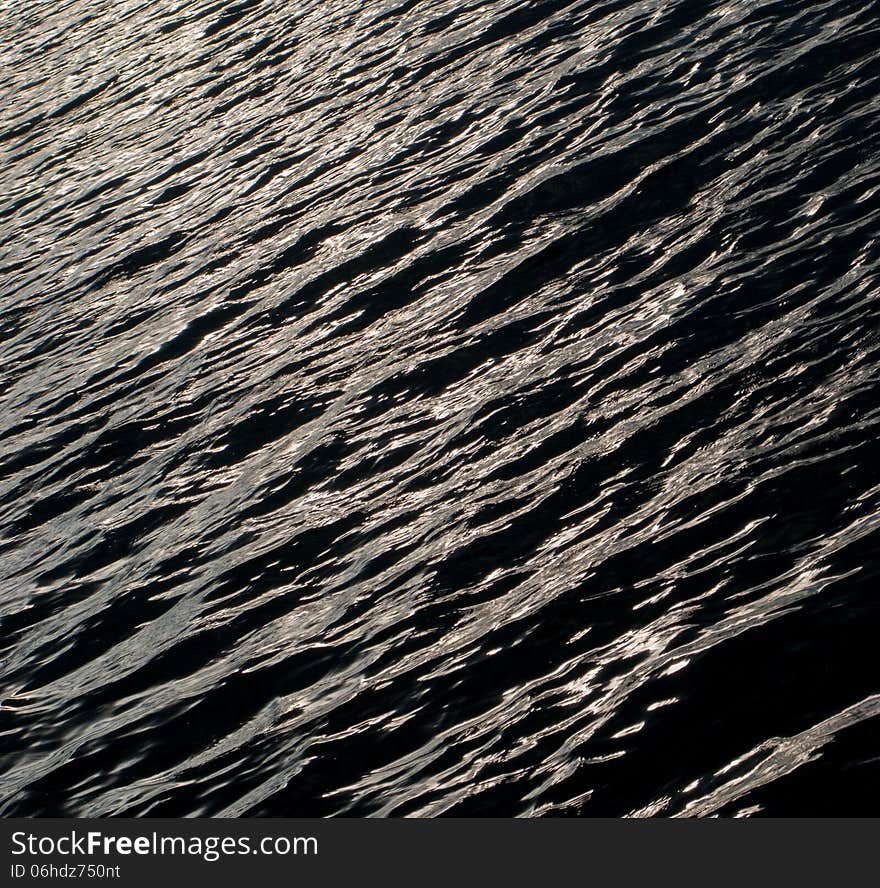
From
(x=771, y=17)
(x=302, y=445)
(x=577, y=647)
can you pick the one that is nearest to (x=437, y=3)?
(x=771, y=17)

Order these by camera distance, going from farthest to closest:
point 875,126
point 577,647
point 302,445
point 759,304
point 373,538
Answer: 1. point 875,126
2. point 302,445
3. point 759,304
4. point 373,538
5. point 577,647

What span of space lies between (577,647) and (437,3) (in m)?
23.1

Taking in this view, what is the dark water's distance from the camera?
11609mm

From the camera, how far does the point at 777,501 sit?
42.3 ft

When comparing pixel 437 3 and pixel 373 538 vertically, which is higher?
pixel 437 3

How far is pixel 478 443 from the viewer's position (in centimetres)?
1584

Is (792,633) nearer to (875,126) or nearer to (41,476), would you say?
(875,126)

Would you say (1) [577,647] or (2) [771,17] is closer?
(1) [577,647]

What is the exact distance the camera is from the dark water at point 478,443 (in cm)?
1161

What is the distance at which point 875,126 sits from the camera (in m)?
18.8
